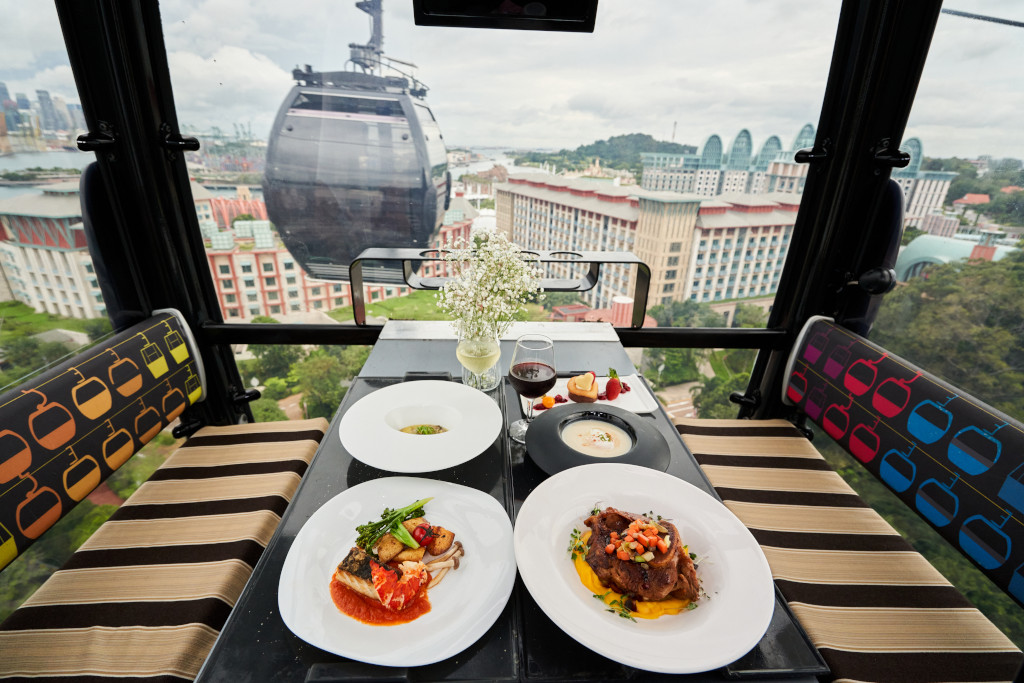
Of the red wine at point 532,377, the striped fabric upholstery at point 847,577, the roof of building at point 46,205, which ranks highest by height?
the roof of building at point 46,205

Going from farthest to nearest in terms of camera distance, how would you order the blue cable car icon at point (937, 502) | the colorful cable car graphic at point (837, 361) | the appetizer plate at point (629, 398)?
the colorful cable car graphic at point (837, 361)
the appetizer plate at point (629, 398)
the blue cable car icon at point (937, 502)

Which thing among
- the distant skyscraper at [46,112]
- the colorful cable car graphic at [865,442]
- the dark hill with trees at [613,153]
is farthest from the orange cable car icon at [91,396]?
the colorful cable car graphic at [865,442]

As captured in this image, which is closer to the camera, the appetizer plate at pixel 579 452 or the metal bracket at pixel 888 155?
the appetizer plate at pixel 579 452

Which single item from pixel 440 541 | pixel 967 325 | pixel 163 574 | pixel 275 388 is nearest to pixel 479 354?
pixel 440 541

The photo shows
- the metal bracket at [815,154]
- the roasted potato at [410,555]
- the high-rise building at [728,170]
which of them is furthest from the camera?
the high-rise building at [728,170]

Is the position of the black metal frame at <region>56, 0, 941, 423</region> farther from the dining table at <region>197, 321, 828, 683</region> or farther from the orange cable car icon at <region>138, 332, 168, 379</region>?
the dining table at <region>197, 321, 828, 683</region>

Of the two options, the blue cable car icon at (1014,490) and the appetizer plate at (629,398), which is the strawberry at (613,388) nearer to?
the appetizer plate at (629,398)

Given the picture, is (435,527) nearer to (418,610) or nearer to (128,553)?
(418,610)
